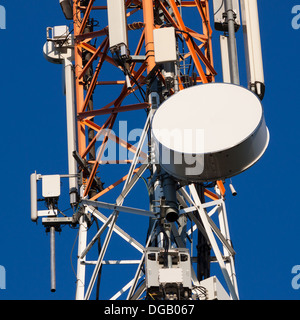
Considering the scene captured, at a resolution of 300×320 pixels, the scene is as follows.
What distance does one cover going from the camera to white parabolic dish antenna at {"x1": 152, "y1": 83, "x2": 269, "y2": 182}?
95.1ft

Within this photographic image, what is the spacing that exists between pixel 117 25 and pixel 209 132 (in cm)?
461

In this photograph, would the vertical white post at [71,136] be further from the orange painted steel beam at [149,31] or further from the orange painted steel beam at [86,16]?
the orange painted steel beam at [149,31]

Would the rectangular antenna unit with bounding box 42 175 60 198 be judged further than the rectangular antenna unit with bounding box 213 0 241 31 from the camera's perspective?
No

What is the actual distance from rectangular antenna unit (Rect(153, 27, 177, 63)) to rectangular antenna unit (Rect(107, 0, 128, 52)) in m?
0.83

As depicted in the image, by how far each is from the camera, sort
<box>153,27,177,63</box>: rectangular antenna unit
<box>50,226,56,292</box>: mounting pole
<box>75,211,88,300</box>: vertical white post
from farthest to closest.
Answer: <box>75,211,88,300</box>: vertical white post
<box>153,27,177,63</box>: rectangular antenna unit
<box>50,226,56,292</box>: mounting pole

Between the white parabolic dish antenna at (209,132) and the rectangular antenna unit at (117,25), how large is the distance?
2.55 metres

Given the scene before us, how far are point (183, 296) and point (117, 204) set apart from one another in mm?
3468

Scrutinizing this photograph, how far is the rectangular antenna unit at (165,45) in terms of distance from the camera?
31781 mm

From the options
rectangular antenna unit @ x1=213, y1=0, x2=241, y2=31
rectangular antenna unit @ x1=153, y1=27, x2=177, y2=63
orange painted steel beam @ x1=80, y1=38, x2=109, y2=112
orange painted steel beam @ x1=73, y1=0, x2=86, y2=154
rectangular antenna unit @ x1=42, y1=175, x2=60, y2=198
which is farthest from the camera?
orange painted steel beam @ x1=73, y1=0, x2=86, y2=154

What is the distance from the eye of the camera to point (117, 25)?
106 feet

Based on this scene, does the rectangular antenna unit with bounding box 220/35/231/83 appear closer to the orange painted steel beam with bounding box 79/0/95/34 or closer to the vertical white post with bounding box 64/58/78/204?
the orange painted steel beam with bounding box 79/0/95/34

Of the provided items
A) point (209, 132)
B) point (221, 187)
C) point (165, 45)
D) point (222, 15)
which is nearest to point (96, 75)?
point (165, 45)
